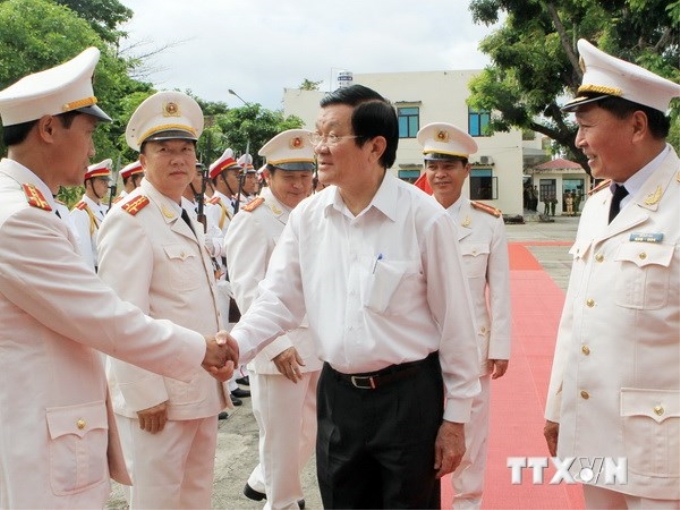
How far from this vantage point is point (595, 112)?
7.84 feet

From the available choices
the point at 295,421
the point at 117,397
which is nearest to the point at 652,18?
the point at 295,421

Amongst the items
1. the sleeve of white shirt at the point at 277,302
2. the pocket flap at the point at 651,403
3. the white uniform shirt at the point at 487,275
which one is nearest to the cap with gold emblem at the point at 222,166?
the white uniform shirt at the point at 487,275

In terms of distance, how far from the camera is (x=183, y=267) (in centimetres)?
300

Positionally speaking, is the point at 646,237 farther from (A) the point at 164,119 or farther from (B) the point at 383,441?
(A) the point at 164,119

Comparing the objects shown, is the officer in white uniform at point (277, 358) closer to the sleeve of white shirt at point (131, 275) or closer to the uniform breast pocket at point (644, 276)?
the sleeve of white shirt at point (131, 275)

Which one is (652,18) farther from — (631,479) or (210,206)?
(631,479)

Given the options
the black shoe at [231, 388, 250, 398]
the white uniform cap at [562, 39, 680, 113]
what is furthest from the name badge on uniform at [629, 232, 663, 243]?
the black shoe at [231, 388, 250, 398]

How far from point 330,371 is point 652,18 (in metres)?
11.6

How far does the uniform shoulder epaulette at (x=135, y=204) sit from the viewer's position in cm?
293

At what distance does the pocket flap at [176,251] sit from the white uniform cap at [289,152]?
1045mm

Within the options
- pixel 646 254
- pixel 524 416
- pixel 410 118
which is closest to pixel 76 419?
pixel 646 254

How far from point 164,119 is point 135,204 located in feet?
1.65

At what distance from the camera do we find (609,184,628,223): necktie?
97.0 inches

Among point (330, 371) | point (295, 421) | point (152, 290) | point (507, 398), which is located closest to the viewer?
point (330, 371)
